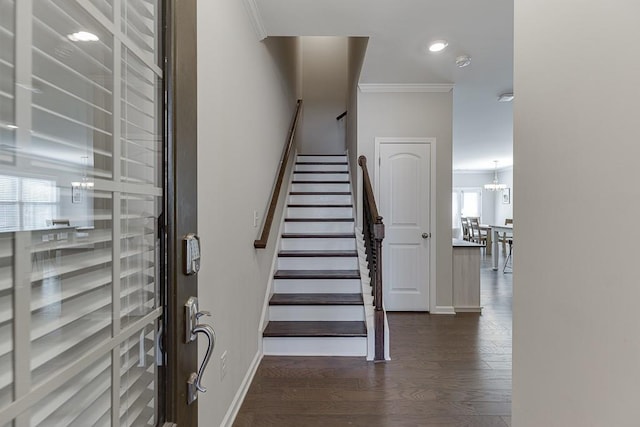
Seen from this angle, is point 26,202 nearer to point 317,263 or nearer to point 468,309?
point 317,263

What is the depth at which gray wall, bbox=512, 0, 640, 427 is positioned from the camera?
2.66 ft

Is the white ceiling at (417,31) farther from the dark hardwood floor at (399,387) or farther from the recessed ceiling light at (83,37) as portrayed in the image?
the dark hardwood floor at (399,387)

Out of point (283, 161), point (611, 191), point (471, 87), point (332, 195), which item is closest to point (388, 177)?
point (332, 195)

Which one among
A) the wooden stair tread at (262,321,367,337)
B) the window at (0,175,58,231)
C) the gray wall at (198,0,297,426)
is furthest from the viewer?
the wooden stair tread at (262,321,367,337)

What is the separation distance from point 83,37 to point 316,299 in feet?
8.88

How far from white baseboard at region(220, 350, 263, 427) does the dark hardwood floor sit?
3cm

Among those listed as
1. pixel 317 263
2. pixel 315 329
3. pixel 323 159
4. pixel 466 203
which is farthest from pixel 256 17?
pixel 466 203

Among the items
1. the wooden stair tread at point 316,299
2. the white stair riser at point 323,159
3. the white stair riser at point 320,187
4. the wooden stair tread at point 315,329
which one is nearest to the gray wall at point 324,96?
the white stair riser at point 323,159

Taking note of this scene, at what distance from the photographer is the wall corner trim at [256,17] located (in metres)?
2.26

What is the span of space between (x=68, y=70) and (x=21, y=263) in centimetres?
32

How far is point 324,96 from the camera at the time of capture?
6.67 meters

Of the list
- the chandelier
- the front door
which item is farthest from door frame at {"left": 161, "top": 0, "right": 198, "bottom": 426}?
the chandelier

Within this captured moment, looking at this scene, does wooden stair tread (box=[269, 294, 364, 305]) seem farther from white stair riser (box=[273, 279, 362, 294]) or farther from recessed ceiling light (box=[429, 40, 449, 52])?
recessed ceiling light (box=[429, 40, 449, 52])

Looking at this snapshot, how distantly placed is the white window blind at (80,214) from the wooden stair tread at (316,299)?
2270 mm
